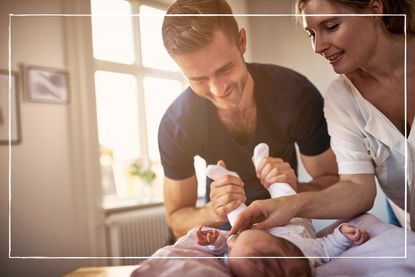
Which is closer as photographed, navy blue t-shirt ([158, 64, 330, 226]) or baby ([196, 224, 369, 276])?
baby ([196, 224, 369, 276])

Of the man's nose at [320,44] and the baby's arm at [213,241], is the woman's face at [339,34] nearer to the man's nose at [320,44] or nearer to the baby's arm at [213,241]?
the man's nose at [320,44]

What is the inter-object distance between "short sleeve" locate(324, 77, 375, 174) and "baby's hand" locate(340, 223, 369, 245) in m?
0.19

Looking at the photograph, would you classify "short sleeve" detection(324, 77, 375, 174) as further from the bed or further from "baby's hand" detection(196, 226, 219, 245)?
"baby's hand" detection(196, 226, 219, 245)

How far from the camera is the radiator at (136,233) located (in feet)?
5.02

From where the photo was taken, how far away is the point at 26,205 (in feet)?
5.03

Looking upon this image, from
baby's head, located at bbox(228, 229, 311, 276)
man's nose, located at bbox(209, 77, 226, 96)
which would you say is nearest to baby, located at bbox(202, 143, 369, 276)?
baby's head, located at bbox(228, 229, 311, 276)

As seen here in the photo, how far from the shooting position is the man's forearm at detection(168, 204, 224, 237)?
4.93ft

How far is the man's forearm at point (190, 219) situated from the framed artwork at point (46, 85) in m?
0.57

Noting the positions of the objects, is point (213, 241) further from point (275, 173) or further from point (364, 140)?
point (364, 140)

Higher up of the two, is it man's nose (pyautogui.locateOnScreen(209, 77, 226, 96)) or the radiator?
man's nose (pyautogui.locateOnScreen(209, 77, 226, 96))

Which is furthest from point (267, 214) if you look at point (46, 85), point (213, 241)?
point (46, 85)

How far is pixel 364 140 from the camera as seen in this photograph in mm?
1501

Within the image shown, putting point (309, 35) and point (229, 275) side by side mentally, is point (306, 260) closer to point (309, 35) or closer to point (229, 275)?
point (229, 275)

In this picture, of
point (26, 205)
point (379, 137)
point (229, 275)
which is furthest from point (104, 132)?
point (379, 137)
